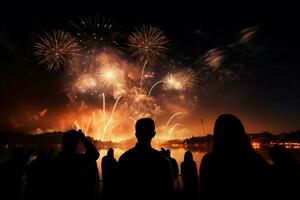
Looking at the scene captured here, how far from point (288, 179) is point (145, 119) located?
7.51 feet

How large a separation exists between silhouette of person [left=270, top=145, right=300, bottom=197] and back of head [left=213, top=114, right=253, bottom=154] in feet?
2.58

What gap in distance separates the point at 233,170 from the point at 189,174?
707 cm

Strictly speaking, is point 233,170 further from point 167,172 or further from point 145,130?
point 145,130

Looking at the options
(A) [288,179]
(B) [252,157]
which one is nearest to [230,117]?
(B) [252,157]

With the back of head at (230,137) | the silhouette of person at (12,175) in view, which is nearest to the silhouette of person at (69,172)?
the silhouette of person at (12,175)

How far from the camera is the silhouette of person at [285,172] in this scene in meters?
3.15

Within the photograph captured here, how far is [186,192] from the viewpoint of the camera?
9562mm

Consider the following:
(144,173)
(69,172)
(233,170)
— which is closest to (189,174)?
(69,172)

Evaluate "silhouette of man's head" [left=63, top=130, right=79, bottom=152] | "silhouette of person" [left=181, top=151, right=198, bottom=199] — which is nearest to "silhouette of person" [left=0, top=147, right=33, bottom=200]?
"silhouette of man's head" [left=63, top=130, right=79, bottom=152]

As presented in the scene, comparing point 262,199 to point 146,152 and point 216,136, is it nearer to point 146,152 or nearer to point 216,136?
point 216,136

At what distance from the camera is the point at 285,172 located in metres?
3.39

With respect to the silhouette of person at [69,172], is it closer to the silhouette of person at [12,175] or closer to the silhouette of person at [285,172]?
the silhouette of person at [12,175]

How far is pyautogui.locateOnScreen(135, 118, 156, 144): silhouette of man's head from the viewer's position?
305 cm

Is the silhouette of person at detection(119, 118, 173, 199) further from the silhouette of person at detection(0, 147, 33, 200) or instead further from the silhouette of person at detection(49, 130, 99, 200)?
the silhouette of person at detection(0, 147, 33, 200)
